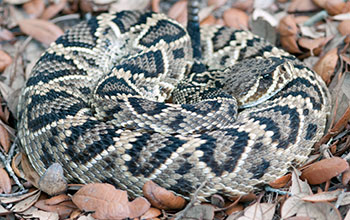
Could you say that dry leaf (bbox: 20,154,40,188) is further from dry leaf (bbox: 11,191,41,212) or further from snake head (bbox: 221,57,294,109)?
snake head (bbox: 221,57,294,109)

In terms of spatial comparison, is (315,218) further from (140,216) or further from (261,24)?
(261,24)

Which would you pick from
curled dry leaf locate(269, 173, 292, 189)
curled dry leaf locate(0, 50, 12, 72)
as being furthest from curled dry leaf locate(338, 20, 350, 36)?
curled dry leaf locate(0, 50, 12, 72)

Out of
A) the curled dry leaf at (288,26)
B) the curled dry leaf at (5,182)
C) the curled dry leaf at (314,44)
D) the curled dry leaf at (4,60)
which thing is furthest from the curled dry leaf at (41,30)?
the curled dry leaf at (314,44)

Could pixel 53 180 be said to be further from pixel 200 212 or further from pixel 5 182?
pixel 200 212

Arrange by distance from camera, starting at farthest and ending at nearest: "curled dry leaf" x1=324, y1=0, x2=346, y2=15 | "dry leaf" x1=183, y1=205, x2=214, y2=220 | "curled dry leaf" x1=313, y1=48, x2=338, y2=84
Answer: "curled dry leaf" x1=324, y1=0, x2=346, y2=15, "curled dry leaf" x1=313, y1=48, x2=338, y2=84, "dry leaf" x1=183, y1=205, x2=214, y2=220

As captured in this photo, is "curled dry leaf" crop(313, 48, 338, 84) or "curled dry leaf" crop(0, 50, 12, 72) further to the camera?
"curled dry leaf" crop(0, 50, 12, 72)

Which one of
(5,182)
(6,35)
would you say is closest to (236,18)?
(6,35)

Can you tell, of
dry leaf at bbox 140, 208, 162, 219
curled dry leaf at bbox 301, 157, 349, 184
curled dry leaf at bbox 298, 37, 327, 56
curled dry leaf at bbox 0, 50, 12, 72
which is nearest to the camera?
dry leaf at bbox 140, 208, 162, 219
